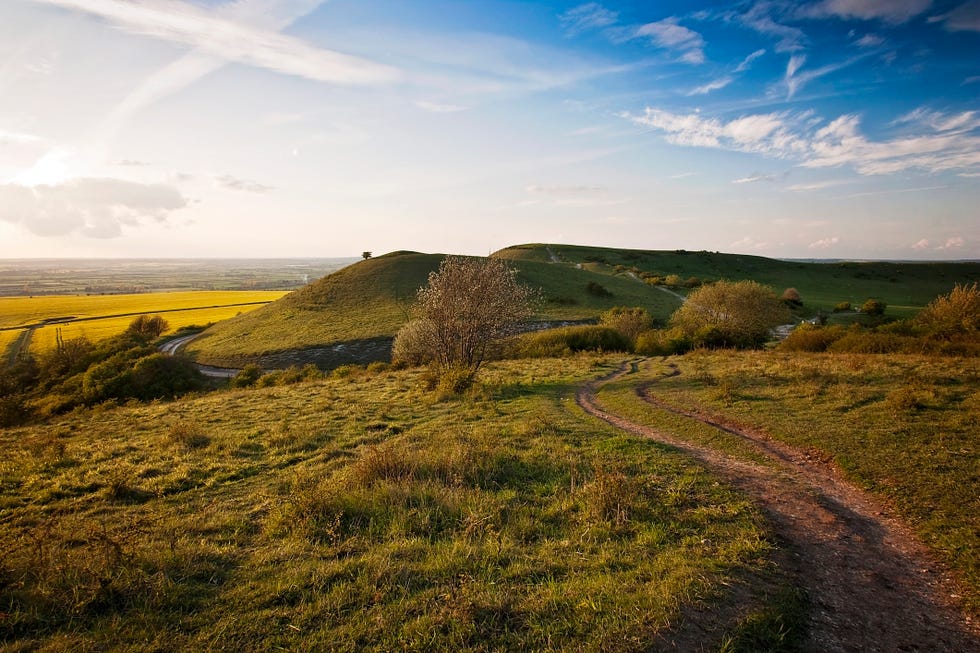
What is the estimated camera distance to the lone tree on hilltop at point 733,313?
4431 cm

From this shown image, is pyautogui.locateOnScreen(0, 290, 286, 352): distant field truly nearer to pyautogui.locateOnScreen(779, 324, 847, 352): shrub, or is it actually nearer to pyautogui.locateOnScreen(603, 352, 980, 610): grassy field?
pyautogui.locateOnScreen(603, 352, 980, 610): grassy field

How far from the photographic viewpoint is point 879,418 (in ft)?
44.3

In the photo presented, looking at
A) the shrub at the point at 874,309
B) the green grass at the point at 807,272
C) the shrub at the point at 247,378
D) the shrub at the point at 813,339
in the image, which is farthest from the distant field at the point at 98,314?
the shrub at the point at 874,309

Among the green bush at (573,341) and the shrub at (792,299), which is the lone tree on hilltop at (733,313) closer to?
the green bush at (573,341)

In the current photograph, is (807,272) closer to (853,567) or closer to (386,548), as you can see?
(853,567)

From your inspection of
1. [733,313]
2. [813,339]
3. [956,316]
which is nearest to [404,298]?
[733,313]

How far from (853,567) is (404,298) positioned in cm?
7034

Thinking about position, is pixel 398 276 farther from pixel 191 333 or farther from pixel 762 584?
pixel 762 584

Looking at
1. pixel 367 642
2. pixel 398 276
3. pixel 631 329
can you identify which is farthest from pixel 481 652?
pixel 398 276

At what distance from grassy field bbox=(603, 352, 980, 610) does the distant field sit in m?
77.8

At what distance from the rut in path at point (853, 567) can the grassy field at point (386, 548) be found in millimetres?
565

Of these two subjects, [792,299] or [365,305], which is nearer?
[365,305]

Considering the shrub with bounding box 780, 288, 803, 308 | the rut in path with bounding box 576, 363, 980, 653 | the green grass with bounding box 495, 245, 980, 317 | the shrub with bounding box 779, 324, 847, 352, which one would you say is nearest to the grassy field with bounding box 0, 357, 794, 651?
the rut in path with bounding box 576, 363, 980, 653

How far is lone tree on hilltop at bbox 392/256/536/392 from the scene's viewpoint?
24.4m
